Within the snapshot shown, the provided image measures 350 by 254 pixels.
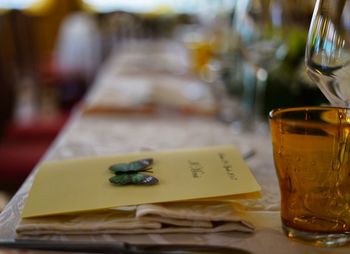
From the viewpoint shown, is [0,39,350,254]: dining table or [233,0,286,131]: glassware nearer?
[0,39,350,254]: dining table

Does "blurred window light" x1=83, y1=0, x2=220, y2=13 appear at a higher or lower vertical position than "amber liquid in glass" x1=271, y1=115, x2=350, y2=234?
lower

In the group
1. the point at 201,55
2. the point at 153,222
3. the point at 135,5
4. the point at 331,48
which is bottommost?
the point at 135,5

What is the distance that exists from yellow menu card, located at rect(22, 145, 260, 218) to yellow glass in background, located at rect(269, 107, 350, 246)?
37mm

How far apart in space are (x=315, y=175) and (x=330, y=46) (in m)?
0.12

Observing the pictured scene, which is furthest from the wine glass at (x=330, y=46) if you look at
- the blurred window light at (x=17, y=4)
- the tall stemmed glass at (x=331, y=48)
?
the blurred window light at (x=17, y=4)

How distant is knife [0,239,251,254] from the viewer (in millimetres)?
427

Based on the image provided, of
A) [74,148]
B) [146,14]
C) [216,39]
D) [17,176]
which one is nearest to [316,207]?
[74,148]

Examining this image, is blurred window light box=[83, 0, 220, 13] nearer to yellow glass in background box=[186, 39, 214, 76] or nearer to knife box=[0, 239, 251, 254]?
yellow glass in background box=[186, 39, 214, 76]

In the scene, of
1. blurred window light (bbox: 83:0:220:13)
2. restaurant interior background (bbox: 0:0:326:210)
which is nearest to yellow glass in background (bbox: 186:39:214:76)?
restaurant interior background (bbox: 0:0:326:210)

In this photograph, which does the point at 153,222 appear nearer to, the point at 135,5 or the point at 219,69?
the point at 219,69

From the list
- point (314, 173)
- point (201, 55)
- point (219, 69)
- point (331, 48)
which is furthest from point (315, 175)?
point (201, 55)

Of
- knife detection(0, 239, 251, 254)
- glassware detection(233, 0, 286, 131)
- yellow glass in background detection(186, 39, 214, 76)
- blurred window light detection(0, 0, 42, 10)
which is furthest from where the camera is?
blurred window light detection(0, 0, 42, 10)

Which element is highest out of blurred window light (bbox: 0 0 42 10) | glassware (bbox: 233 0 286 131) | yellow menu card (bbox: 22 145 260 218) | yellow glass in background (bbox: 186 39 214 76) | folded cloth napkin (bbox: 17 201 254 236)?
glassware (bbox: 233 0 286 131)

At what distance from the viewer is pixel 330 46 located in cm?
51
